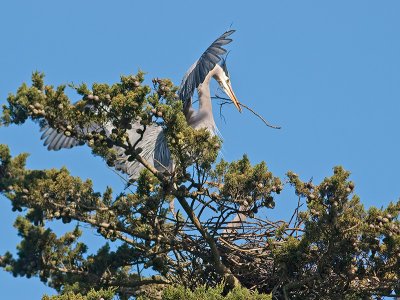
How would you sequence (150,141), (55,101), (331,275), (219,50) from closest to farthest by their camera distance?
(55,101) < (331,275) < (219,50) < (150,141)

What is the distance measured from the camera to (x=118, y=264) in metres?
10.2

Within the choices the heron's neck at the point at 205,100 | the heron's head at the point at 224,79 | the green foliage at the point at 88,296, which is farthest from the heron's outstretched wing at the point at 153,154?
the green foliage at the point at 88,296

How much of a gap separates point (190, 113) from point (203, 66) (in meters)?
1.69

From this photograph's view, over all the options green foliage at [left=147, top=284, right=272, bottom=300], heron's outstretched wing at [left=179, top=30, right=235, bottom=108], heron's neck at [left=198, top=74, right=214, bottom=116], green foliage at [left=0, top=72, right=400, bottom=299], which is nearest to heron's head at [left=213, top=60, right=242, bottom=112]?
heron's neck at [left=198, top=74, right=214, bottom=116]

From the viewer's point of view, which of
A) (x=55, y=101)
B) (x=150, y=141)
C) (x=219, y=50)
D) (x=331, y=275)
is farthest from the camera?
(x=150, y=141)

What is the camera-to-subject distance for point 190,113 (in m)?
14.4

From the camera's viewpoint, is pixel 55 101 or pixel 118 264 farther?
pixel 118 264

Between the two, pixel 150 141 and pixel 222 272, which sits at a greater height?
pixel 150 141

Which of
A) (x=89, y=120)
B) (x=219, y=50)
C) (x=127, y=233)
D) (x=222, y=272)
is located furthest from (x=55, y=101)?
(x=219, y=50)

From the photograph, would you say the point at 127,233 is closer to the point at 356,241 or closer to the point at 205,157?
the point at 205,157

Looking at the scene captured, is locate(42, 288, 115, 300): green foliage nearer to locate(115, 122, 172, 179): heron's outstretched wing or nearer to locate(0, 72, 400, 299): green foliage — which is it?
locate(0, 72, 400, 299): green foliage

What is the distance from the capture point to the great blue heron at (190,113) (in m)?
12.7

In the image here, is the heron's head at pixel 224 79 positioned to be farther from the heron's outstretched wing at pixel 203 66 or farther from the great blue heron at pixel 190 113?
the heron's outstretched wing at pixel 203 66

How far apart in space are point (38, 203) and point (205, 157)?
1438 mm
